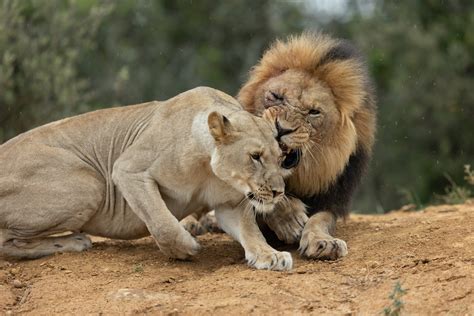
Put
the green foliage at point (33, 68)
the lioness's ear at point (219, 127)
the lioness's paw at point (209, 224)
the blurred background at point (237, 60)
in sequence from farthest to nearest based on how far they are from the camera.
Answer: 1. the blurred background at point (237, 60)
2. the green foliage at point (33, 68)
3. the lioness's paw at point (209, 224)
4. the lioness's ear at point (219, 127)

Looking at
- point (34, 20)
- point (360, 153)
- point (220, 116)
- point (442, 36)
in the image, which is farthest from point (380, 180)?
point (220, 116)

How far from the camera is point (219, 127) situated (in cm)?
526

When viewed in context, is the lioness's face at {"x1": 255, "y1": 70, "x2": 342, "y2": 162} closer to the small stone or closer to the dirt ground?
the dirt ground

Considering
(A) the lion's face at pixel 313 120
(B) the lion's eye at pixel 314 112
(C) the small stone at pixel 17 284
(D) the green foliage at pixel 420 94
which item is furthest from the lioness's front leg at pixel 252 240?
(D) the green foliage at pixel 420 94

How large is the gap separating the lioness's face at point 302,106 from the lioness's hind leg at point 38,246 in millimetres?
1407

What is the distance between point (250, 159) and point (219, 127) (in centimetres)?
25

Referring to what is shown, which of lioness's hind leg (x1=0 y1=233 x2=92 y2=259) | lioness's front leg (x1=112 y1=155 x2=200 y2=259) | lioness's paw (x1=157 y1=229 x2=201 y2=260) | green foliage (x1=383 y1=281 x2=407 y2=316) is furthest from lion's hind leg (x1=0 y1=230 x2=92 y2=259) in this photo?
green foliage (x1=383 y1=281 x2=407 y2=316)

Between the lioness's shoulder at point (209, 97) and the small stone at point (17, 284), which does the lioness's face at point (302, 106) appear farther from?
the small stone at point (17, 284)

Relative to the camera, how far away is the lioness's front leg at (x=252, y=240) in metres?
5.34

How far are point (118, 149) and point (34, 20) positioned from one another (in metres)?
5.64

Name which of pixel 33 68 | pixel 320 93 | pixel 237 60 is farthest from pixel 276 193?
pixel 237 60

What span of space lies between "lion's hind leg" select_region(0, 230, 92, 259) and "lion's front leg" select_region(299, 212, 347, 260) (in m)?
1.37

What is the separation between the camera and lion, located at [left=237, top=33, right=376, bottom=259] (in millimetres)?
5871

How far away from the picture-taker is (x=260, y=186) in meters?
5.15
